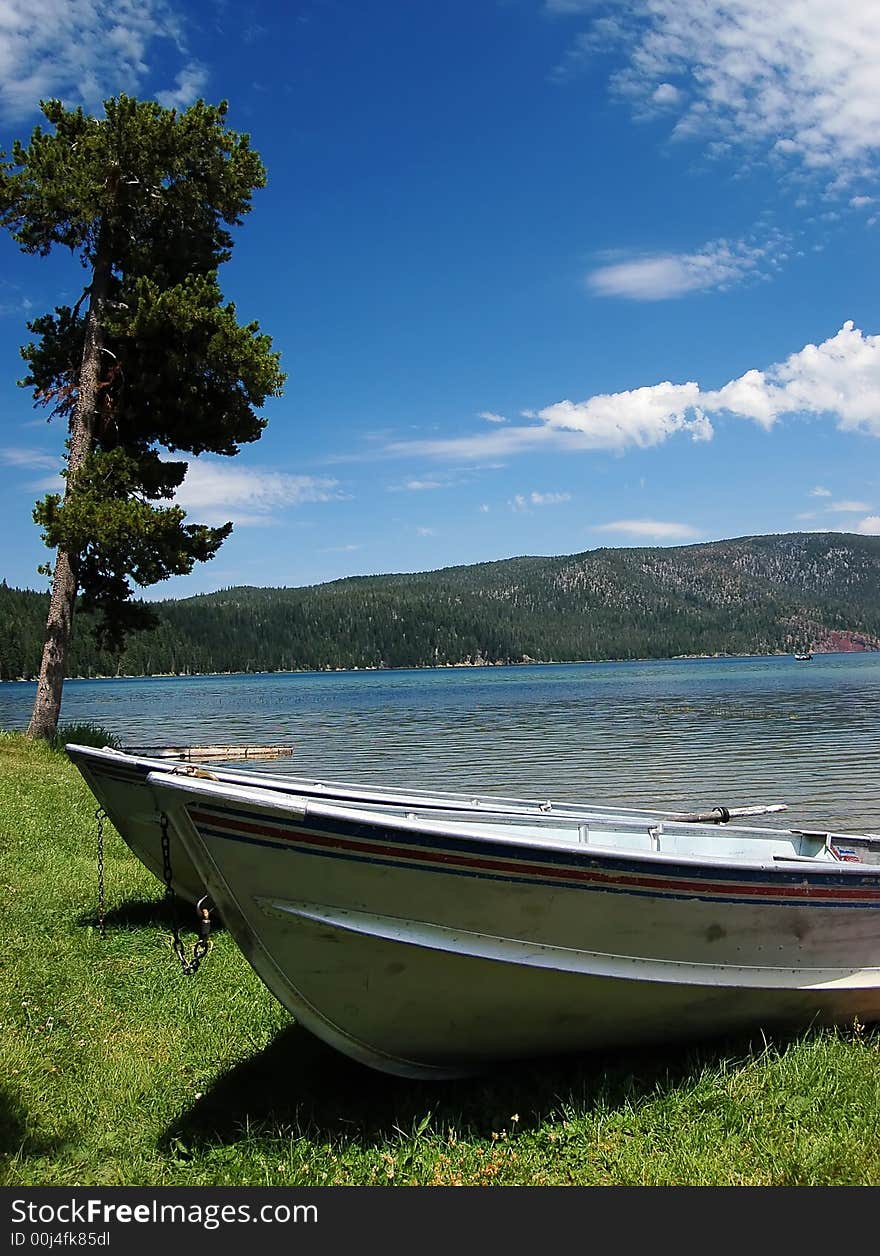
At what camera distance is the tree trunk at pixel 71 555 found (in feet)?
64.3

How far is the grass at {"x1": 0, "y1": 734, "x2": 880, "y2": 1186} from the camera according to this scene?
4719 mm

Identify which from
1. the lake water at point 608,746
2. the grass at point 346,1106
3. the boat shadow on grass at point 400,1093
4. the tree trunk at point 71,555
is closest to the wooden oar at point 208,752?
the lake water at point 608,746

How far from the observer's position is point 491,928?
17.1ft

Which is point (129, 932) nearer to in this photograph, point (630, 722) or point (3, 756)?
point (3, 756)

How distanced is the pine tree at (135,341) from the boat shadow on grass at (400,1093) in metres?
14.7

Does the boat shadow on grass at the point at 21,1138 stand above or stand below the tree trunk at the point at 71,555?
below

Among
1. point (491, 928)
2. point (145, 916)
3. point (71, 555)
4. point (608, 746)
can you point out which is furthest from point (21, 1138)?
point (608, 746)

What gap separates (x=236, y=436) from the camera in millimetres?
20578

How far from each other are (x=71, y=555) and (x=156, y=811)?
41.7 ft

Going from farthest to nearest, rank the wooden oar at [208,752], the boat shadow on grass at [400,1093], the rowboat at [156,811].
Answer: the wooden oar at [208,752] → the rowboat at [156,811] → the boat shadow on grass at [400,1093]

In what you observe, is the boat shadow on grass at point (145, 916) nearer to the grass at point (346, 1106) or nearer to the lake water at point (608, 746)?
the grass at point (346, 1106)

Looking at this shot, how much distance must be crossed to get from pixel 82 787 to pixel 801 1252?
14.8 m

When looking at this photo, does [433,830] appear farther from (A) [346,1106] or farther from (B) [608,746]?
(B) [608,746]

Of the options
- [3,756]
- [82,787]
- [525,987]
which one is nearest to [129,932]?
[525,987]
